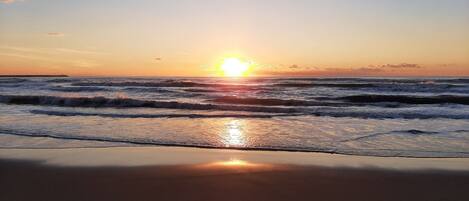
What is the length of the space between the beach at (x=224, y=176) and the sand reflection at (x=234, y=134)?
107cm

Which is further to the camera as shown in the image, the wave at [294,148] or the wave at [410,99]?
the wave at [410,99]

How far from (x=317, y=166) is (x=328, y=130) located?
4.31m

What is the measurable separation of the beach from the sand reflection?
107cm

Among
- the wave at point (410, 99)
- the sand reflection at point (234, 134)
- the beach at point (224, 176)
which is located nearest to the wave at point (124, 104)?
the sand reflection at point (234, 134)

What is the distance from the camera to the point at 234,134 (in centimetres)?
979

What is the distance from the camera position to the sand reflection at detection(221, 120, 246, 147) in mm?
8539

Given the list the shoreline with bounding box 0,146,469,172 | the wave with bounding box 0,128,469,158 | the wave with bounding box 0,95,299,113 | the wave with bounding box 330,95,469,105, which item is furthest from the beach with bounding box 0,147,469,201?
the wave with bounding box 330,95,469,105

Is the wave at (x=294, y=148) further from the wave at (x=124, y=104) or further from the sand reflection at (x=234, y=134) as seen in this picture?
the wave at (x=124, y=104)

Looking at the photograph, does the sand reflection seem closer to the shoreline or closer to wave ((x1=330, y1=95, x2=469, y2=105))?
the shoreline

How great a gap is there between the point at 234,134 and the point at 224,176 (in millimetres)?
4283

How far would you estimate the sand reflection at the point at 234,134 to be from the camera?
8.54 m

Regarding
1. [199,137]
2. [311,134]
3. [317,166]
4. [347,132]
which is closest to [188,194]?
[317,166]

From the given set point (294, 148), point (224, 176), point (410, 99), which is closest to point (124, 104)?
point (294, 148)

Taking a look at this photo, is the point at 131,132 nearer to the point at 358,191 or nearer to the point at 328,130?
the point at 328,130
